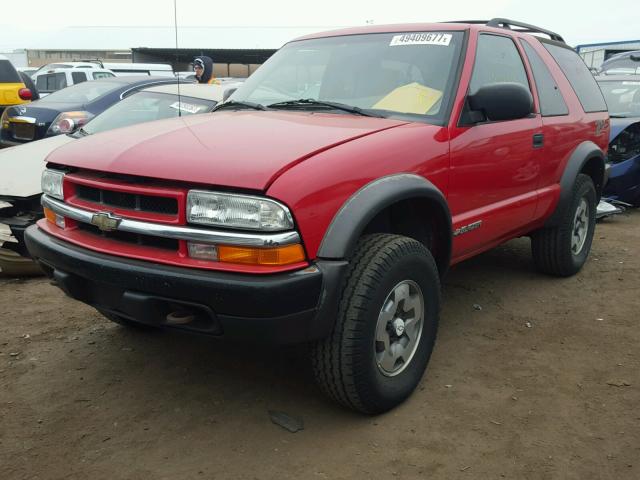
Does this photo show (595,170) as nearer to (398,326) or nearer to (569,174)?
(569,174)

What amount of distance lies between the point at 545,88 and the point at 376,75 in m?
1.44

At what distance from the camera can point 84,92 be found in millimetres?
8047

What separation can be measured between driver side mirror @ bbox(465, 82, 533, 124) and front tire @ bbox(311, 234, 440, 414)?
2.88ft

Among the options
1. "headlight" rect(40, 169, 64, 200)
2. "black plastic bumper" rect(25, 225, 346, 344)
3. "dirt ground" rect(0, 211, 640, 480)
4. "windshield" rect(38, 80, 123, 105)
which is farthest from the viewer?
"windshield" rect(38, 80, 123, 105)

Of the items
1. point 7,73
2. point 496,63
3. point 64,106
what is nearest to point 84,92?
point 64,106

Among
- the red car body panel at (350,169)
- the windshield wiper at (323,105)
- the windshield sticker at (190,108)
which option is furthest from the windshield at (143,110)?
the red car body panel at (350,169)

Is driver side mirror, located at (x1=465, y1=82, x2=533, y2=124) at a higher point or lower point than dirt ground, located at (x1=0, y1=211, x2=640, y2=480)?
higher

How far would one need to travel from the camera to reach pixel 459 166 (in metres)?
3.12

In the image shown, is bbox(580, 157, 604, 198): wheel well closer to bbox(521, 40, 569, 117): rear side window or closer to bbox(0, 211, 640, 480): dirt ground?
bbox(521, 40, 569, 117): rear side window

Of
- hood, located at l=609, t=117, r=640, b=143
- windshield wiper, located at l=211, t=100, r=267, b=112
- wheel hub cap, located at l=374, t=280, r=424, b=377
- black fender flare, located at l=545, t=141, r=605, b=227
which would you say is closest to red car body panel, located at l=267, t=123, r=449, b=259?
wheel hub cap, located at l=374, t=280, r=424, b=377

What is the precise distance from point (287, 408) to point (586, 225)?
10.4ft

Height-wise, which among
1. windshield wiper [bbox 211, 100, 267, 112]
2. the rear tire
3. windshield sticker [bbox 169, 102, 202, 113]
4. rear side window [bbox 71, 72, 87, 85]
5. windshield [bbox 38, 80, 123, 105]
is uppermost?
windshield wiper [bbox 211, 100, 267, 112]

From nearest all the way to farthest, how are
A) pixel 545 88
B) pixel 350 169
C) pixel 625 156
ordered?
pixel 350 169 < pixel 545 88 < pixel 625 156

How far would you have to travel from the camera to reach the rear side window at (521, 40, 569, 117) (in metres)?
4.03
